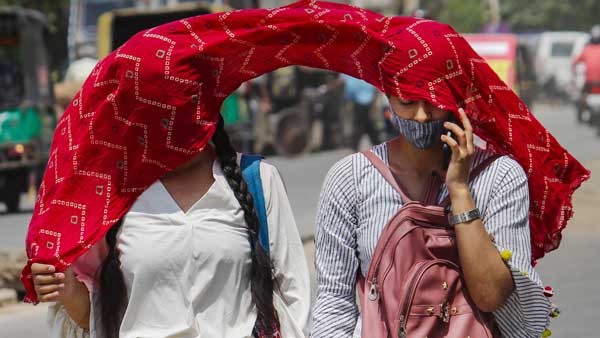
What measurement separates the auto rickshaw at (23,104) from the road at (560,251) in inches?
20.2

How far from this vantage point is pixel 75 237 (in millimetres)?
3838

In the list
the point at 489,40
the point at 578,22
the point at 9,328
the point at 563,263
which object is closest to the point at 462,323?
the point at 9,328

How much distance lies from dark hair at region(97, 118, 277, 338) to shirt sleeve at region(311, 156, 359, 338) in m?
0.21

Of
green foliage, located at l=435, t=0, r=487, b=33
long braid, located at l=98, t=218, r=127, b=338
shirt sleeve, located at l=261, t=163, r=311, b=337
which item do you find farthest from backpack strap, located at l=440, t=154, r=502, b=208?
green foliage, located at l=435, t=0, r=487, b=33

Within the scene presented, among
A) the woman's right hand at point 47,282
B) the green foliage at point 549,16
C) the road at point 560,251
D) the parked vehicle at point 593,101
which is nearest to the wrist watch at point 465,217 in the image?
the woman's right hand at point 47,282

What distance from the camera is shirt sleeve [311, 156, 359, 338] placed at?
364cm

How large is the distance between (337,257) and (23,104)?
14693 mm

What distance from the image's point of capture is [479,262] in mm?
3457

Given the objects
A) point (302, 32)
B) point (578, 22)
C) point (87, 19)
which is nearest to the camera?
point (302, 32)

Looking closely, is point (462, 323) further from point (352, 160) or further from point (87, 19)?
point (87, 19)

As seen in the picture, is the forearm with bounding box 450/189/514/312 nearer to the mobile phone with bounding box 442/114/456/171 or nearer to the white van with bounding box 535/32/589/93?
the mobile phone with bounding box 442/114/456/171

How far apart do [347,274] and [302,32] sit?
0.66 meters

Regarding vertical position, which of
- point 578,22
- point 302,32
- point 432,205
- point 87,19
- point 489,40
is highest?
point 302,32

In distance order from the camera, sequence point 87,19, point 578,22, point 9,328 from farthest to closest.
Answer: point 578,22 < point 87,19 < point 9,328
